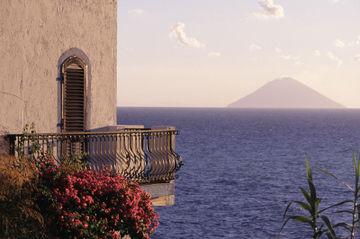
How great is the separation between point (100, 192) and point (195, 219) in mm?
42509

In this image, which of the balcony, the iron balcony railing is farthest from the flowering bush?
the iron balcony railing

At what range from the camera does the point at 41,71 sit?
15.8 metres

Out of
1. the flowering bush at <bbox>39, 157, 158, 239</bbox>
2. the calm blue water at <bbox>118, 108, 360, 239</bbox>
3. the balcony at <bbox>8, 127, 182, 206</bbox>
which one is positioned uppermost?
the balcony at <bbox>8, 127, 182, 206</bbox>

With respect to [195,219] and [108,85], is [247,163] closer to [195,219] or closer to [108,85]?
[195,219]

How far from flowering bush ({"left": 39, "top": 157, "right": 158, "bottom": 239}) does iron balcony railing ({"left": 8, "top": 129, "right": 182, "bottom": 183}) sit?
1.85 metres

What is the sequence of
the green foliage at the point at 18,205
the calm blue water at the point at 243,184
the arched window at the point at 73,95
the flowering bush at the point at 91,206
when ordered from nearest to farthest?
the green foliage at the point at 18,205
the flowering bush at the point at 91,206
the arched window at the point at 73,95
the calm blue water at the point at 243,184

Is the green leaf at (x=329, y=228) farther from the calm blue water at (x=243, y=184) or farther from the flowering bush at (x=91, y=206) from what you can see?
the calm blue water at (x=243, y=184)

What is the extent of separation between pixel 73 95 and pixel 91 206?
15.0ft

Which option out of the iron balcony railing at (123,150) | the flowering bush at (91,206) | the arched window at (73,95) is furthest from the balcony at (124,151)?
the flowering bush at (91,206)

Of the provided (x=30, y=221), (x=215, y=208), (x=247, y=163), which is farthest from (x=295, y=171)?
(x=30, y=221)

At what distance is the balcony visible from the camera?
15.0m

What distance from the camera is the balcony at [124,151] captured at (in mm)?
15024

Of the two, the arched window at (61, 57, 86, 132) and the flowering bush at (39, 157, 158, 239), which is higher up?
the arched window at (61, 57, 86, 132)

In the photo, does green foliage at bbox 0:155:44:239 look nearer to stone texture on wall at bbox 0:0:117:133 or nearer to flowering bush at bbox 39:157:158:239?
flowering bush at bbox 39:157:158:239
